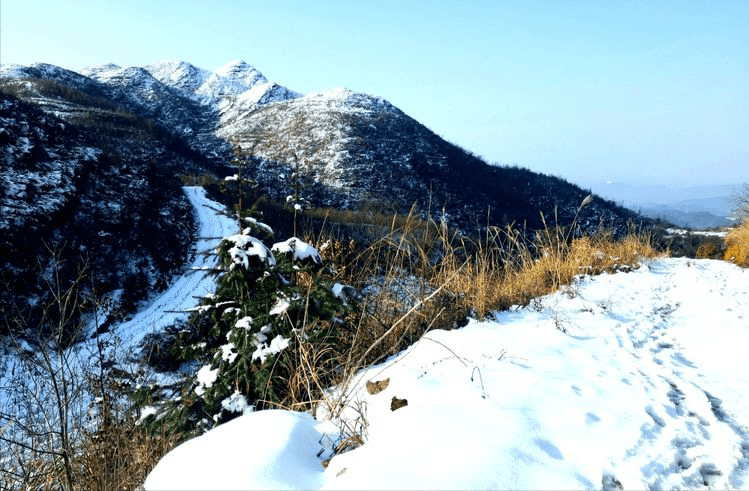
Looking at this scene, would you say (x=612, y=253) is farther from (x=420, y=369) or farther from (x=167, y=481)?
(x=167, y=481)

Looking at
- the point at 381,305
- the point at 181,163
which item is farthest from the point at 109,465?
the point at 181,163

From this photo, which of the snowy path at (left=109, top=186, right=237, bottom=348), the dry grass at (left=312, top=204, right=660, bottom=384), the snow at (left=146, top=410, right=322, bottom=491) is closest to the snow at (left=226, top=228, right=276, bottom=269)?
the dry grass at (left=312, top=204, right=660, bottom=384)

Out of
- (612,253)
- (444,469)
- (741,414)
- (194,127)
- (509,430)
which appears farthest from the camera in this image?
(194,127)

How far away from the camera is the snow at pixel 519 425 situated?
1.27 m

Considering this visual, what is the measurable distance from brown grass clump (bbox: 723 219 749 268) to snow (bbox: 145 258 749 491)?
23.5ft

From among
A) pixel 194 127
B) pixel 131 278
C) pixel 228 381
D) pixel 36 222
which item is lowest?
pixel 131 278

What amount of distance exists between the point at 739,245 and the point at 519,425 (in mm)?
10719

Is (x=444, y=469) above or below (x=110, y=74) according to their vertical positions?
below

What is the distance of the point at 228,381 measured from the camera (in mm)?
2541

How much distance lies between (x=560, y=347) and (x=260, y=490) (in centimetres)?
224

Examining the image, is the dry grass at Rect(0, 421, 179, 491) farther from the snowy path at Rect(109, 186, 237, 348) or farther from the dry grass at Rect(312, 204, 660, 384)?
the snowy path at Rect(109, 186, 237, 348)

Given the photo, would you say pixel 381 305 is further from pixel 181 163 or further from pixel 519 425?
pixel 181 163

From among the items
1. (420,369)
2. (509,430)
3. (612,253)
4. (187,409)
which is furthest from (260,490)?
(612,253)

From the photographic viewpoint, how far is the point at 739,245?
9.08 meters
